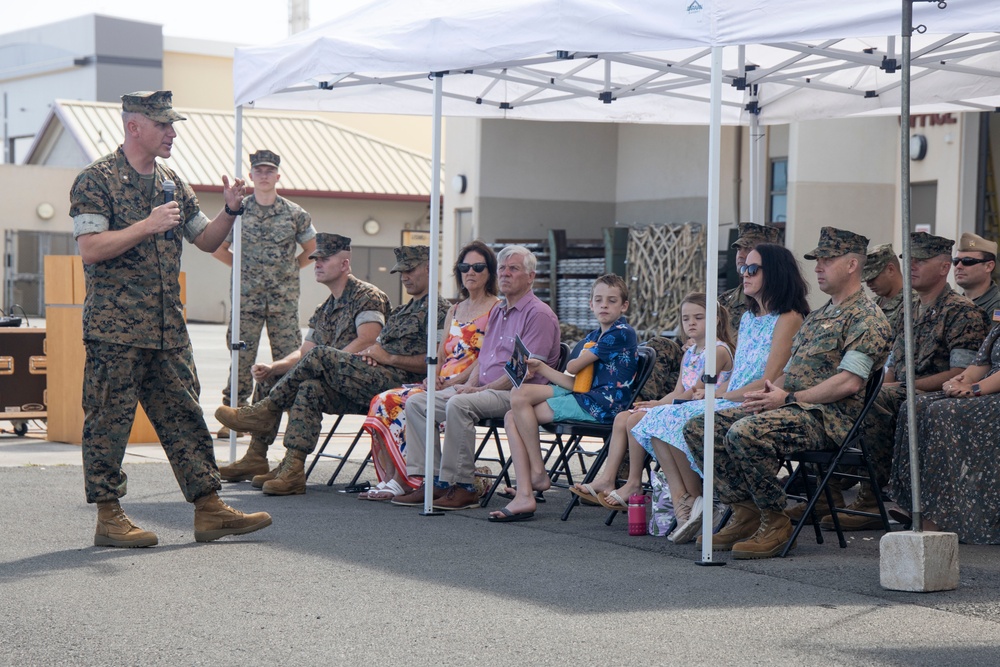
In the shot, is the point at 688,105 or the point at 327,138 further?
the point at 327,138

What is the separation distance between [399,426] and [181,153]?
1145 inches

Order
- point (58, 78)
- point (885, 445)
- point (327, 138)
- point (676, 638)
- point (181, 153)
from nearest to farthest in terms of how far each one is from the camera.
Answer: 1. point (676, 638)
2. point (885, 445)
3. point (181, 153)
4. point (327, 138)
5. point (58, 78)

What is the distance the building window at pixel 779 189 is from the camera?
17.8 meters

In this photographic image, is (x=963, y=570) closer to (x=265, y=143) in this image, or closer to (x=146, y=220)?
(x=146, y=220)

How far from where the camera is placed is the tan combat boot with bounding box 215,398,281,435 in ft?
27.5

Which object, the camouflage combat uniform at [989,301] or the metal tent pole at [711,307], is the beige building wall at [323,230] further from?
the metal tent pole at [711,307]

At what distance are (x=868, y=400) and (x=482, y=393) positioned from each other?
2.20 m

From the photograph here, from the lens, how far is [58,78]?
183 ft

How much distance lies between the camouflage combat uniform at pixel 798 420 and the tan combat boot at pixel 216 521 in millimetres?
2078

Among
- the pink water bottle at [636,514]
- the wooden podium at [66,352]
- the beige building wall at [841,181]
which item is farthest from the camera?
the beige building wall at [841,181]

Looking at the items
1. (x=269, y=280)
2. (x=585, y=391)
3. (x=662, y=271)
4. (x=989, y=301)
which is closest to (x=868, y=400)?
(x=989, y=301)

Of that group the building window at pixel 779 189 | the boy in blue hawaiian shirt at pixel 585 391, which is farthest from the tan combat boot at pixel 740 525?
the building window at pixel 779 189

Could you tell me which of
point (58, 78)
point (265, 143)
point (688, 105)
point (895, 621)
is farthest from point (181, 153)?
point (895, 621)

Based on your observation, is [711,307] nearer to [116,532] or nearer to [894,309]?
[894,309]
